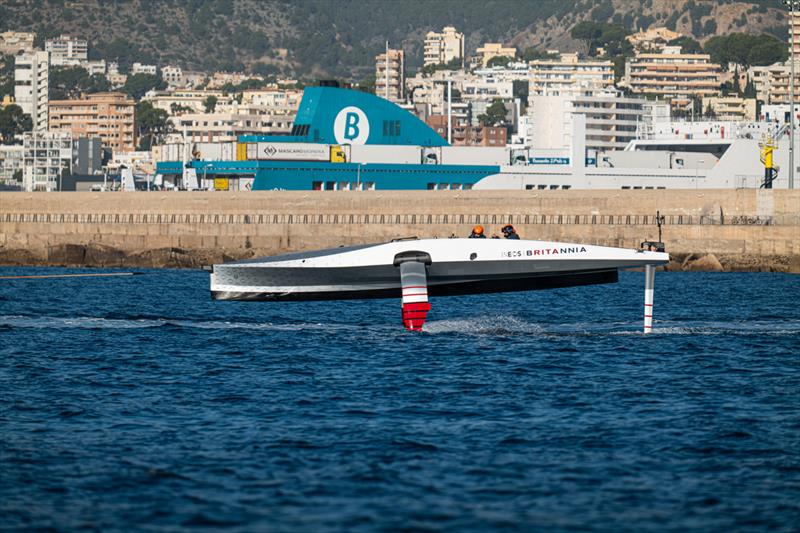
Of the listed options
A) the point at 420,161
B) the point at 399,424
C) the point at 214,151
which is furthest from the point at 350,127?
the point at 399,424

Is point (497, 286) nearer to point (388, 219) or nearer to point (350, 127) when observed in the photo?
point (388, 219)

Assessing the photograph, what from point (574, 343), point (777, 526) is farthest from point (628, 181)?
point (777, 526)

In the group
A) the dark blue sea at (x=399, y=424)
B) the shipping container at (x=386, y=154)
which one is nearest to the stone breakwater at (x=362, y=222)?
the shipping container at (x=386, y=154)

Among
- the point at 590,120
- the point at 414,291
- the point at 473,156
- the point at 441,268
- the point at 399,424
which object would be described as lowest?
the point at 399,424

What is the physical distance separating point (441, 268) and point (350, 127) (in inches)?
3285

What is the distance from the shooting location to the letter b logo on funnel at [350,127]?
389 ft

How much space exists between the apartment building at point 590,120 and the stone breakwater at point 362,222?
82.1 meters

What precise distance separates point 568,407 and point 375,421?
3912 mm

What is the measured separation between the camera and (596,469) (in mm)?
20500

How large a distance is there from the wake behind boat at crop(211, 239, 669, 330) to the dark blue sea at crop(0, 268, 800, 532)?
1232 mm

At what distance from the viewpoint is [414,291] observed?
118 feet

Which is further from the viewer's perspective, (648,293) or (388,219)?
(388,219)

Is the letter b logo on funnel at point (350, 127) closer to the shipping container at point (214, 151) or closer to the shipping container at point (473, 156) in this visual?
the shipping container at point (473, 156)

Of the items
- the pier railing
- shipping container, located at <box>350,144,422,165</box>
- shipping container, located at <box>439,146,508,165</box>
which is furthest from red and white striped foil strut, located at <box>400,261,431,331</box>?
shipping container, located at <box>439,146,508,165</box>
